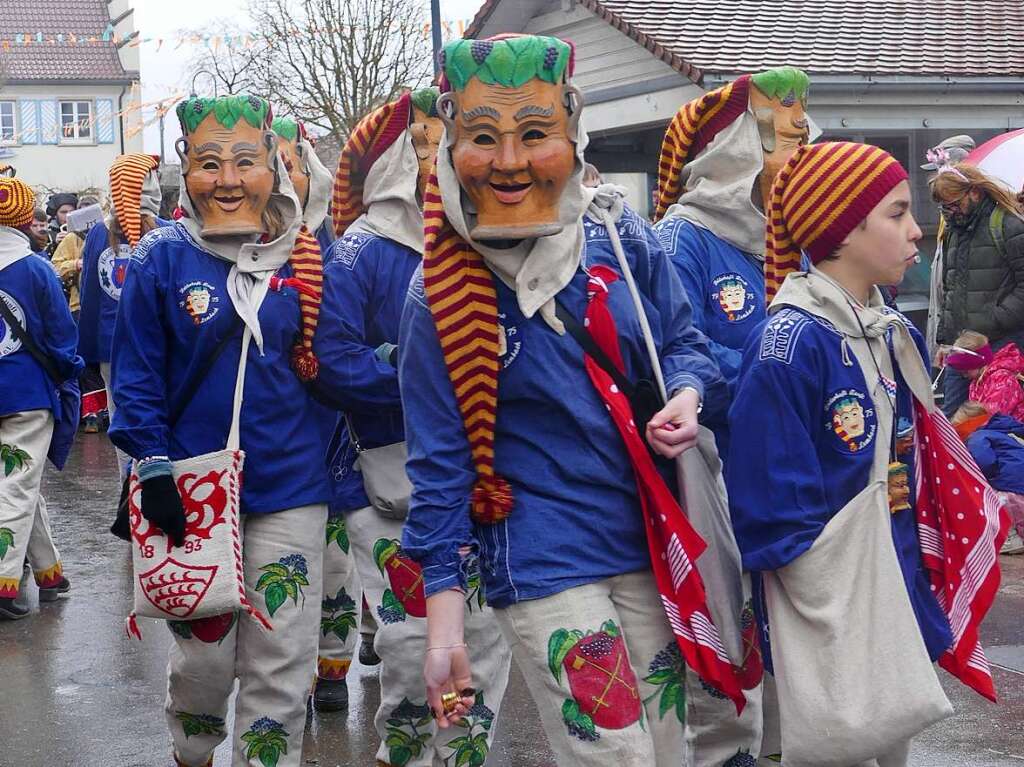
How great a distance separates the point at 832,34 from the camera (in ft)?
49.3

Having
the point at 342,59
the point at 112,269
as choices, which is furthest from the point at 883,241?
the point at 342,59

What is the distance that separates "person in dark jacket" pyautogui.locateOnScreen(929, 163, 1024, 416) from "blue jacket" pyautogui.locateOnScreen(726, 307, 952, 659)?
548 centimetres

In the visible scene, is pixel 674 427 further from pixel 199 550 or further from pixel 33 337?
pixel 33 337

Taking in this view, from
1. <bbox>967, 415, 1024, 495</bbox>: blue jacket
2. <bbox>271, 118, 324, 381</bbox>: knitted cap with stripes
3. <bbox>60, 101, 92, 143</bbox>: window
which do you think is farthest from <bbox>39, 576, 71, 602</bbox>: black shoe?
<bbox>60, 101, 92, 143</bbox>: window

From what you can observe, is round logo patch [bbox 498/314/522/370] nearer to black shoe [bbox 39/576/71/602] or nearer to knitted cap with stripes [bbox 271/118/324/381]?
knitted cap with stripes [bbox 271/118/324/381]

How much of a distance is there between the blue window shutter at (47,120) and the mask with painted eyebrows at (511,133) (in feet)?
177

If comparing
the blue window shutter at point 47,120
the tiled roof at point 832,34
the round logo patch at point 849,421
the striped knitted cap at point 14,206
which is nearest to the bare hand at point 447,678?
the round logo patch at point 849,421

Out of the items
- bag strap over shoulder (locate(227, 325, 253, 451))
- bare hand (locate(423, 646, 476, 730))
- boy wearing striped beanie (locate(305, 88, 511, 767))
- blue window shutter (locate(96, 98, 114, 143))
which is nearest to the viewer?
bare hand (locate(423, 646, 476, 730))

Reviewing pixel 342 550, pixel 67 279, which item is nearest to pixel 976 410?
pixel 342 550

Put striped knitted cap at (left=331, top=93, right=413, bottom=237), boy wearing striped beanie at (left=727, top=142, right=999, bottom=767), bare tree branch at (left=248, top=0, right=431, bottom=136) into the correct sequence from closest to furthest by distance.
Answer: boy wearing striped beanie at (left=727, top=142, right=999, bottom=767) < striped knitted cap at (left=331, top=93, right=413, bottom=237) < bare tree branch at (left=248, top=0, right=431, bottom=136)

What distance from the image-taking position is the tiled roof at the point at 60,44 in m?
53.9

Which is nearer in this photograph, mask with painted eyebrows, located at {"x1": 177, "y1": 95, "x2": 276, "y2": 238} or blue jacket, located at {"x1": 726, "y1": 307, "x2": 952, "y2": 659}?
blue jacket, located at {"x1": 726, "y1": 307, "x2": 952, "y2": 659}

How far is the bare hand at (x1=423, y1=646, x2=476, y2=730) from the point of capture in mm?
3178

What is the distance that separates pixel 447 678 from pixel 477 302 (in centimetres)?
76
